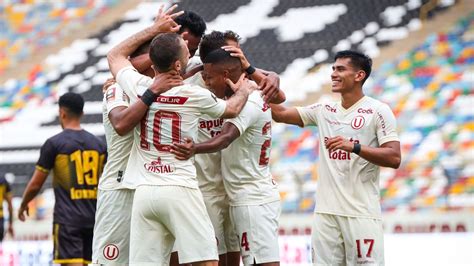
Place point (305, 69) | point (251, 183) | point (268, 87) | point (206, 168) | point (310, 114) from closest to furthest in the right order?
1. point (268, 87)
2. point (251, 183)
3. point (206, 168)
4. point (310, 114)
5. point (305, 69)

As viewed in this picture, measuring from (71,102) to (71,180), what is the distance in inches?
30.5

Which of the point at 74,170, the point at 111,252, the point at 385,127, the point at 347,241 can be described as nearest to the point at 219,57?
the point at 385,127

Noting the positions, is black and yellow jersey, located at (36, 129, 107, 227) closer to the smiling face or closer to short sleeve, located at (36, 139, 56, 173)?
short sleeve, located at (36, 139, 56, 173)

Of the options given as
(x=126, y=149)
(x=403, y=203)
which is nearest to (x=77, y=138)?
(x=126, y=149)

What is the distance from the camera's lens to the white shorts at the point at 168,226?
18.6ft

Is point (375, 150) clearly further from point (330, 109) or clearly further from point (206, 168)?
point (206, 168)

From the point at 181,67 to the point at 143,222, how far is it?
39.6 inches

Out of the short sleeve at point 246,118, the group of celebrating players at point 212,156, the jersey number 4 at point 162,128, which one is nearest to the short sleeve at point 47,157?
the group of celebrating players at point 212,156

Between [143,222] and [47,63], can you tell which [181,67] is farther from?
[47,63]

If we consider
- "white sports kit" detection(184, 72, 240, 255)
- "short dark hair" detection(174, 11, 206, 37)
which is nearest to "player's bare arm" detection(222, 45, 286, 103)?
"short dark hair" detection(174, 11, 206, 37)

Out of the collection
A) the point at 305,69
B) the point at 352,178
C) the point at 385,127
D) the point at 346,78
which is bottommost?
the point at 352,178

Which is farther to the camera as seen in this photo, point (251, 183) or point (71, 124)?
point (71, 124)

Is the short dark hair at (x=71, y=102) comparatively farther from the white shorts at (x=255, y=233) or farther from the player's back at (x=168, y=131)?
the player's back at (x=168, y=131)

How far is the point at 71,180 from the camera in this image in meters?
9.03
